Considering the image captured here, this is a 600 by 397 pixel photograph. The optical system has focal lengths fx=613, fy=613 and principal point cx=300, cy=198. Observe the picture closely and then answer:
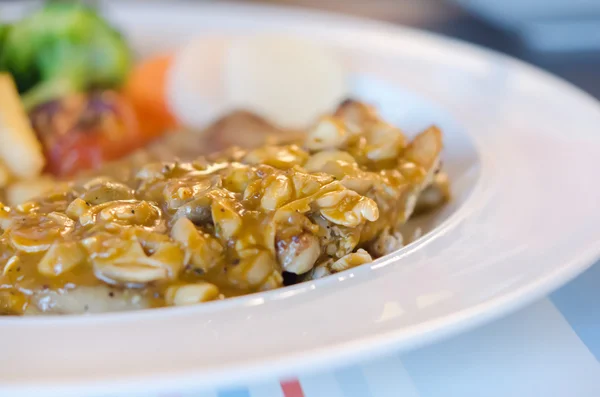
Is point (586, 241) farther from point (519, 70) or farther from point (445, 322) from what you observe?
point (519, 70)

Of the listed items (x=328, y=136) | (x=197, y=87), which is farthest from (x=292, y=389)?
(x=197, y=87)

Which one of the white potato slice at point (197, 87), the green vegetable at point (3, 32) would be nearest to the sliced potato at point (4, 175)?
the white potato slice at point (197, 87)

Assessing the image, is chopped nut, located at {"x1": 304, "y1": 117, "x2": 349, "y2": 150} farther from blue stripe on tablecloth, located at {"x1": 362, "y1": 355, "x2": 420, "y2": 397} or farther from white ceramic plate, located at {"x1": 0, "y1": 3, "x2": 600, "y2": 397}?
blue stripe on tablecloth, located at {"x1": 362, "y1": 355, "x2": 420, "y2": 397}

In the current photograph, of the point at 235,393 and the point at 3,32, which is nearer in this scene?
the point at 235,393

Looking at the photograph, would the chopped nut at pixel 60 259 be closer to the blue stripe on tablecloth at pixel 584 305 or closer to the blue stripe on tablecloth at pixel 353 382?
the blue stripe on tablecloth at pixel 353 382

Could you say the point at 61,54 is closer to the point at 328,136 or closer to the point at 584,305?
the point at 328,136

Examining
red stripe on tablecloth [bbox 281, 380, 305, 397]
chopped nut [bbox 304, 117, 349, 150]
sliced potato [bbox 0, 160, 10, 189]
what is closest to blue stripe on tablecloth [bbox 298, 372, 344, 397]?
red stripe on tablecloth [bbox 281, 380, 305, 397]
